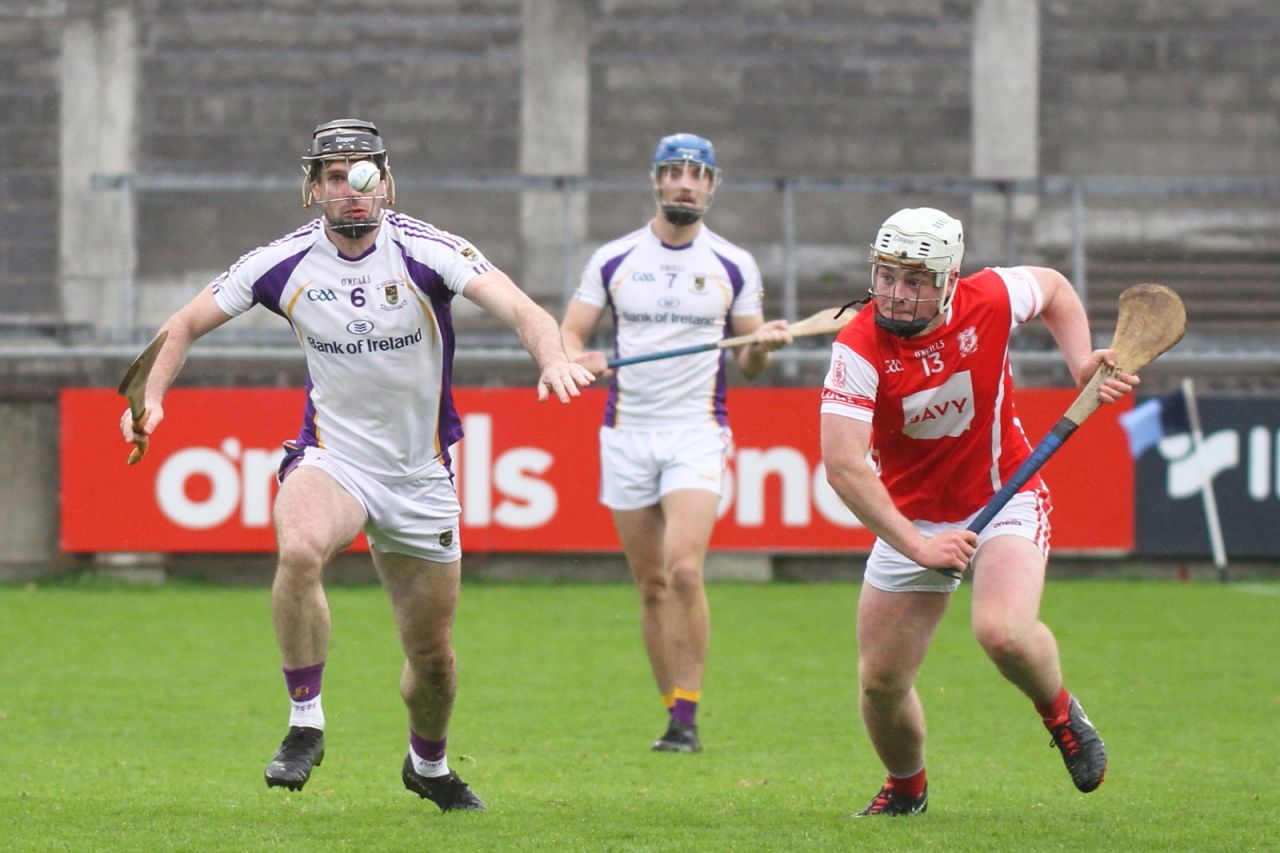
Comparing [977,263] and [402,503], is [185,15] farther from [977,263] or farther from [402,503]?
[402,503]

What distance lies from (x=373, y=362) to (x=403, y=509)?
45 centimetres

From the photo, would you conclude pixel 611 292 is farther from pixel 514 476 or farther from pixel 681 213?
pixel 514 476

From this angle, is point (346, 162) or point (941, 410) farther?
point (346, 162)

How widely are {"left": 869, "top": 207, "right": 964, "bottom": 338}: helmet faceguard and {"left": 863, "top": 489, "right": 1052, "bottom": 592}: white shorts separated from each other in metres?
0.64

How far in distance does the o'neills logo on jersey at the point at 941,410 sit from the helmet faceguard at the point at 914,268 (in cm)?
21

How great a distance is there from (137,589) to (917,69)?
889cm

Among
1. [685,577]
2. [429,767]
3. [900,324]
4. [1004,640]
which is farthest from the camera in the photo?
[685,577]

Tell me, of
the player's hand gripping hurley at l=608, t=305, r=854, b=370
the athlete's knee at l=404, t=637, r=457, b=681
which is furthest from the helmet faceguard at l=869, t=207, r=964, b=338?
the player's hand gripping hurley at l=608, t=305, r=854, b=370

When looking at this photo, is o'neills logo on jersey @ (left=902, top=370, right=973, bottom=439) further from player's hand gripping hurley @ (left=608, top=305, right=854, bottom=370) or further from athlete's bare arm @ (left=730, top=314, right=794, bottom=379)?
athlete's bare arm @ (left=730, top=314, right=794, bottom=379)

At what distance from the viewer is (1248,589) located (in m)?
13.4

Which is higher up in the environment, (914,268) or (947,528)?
(914,268)

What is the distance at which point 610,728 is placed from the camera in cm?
848

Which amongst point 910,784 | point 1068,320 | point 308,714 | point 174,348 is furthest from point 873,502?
point 174,348

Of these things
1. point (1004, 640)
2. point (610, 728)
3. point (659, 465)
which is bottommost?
point (610, 728)
